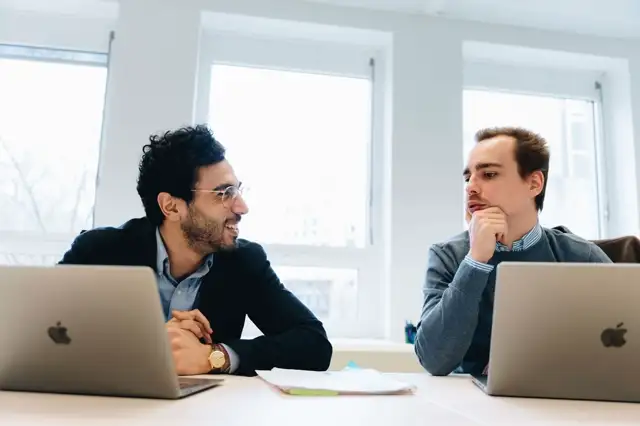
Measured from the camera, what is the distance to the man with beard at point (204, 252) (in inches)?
60.1

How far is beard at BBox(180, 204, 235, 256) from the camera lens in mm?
1593

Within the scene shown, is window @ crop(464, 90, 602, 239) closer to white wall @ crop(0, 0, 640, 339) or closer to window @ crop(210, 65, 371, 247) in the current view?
A: white wall @ crop(0, 0, 640, 339)

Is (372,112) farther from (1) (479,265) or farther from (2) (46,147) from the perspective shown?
(1) (479,265)

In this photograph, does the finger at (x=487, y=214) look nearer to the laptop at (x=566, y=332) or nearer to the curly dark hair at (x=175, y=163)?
the laptop at (x=566, y=332)

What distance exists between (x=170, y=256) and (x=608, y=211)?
7.53 feet

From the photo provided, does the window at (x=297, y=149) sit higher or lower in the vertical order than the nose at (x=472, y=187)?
higher

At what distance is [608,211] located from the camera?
2934 millimetres

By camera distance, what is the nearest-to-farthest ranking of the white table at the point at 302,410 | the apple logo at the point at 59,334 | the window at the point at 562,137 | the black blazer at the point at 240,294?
the white table at the point at 302,410, the apple logo at the point at 59,334, the black blazer at the point at 240,294, the window at the point at 562,137

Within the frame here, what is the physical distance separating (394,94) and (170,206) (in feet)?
4.38

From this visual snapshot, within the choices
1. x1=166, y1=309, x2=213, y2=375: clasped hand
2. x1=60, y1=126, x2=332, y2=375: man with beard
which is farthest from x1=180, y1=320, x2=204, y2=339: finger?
x1=60, y1=126, x2=332, y2=375: man with beard

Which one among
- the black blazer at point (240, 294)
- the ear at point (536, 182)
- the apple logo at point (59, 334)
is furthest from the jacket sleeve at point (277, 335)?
the ear at point (536, 182)

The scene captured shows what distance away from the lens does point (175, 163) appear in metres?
1.70

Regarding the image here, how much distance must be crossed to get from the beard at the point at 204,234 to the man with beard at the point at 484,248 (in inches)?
22.6

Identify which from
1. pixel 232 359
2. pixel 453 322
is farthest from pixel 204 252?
pixel 453 322
